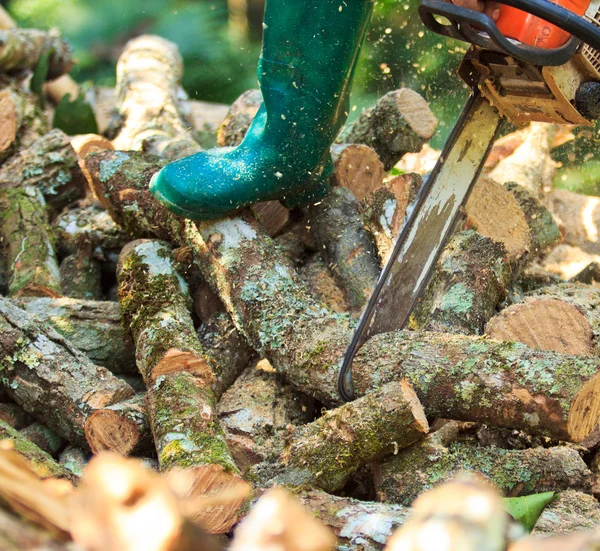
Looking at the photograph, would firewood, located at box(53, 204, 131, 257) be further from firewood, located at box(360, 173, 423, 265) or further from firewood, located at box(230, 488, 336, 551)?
firewood, located at box(230, 488, 336, 551)

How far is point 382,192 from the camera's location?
9.07ft

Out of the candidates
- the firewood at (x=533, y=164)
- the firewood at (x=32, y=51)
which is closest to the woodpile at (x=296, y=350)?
the firewood at (x=533, y=164)

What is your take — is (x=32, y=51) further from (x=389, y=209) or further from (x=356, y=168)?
(x=389, y=209)

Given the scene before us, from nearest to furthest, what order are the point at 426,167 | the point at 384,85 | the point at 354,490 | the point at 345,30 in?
the point at 354,490 → the point at 345,30 → the point at 426,167 → the point at 384,85

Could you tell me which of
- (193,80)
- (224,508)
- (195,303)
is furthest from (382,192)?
(193,80)

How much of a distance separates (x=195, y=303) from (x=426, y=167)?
202 centimetres

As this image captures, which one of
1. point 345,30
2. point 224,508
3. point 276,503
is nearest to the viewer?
point 276,503

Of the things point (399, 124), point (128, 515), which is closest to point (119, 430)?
point (128, 515)

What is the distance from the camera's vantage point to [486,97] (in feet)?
7.18

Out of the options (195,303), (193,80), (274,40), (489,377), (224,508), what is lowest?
(193,80)

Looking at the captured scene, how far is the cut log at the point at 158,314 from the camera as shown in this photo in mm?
2240

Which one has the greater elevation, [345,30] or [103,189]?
[345,30]

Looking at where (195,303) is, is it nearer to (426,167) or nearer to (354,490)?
(354,490)

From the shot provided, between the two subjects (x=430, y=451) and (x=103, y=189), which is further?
(x=103, y=189)
